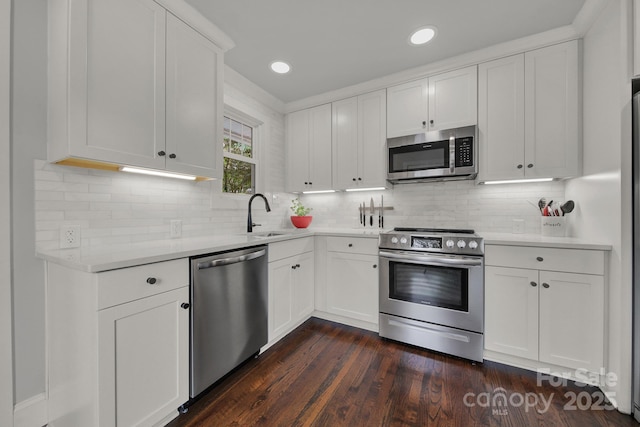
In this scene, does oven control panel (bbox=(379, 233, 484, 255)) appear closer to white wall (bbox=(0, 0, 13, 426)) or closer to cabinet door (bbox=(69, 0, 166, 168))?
cabinet door (bbox=(69, 0, 166, 168))

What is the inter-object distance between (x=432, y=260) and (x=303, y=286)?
124 cm

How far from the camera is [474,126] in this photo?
7.70 ft

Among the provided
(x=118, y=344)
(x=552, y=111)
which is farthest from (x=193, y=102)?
(x=552, y=111)

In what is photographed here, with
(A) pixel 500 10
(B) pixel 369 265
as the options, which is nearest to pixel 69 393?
(B) pixel 369 265

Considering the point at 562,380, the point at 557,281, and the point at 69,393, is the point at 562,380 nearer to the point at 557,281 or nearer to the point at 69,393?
the point at 557,281

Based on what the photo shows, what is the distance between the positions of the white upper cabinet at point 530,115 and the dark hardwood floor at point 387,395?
5.28 feet

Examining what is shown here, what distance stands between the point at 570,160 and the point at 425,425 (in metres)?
2.23

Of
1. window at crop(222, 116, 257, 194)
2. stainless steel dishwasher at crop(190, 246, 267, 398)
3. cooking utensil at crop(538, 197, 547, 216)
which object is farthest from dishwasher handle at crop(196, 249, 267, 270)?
cooking utensil at crop(538, 197, 547, 216)

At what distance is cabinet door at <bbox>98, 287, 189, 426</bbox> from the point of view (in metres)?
1.11

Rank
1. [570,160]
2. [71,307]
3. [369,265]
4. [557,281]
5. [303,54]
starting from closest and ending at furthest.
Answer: [71,307], [557,281], [570,160], [303,54], [369,265]

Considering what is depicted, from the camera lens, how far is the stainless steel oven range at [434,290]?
2.01 metres

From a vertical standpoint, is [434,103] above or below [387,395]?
above

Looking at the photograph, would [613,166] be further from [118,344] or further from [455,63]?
[118,344]

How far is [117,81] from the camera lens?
4.76ft
